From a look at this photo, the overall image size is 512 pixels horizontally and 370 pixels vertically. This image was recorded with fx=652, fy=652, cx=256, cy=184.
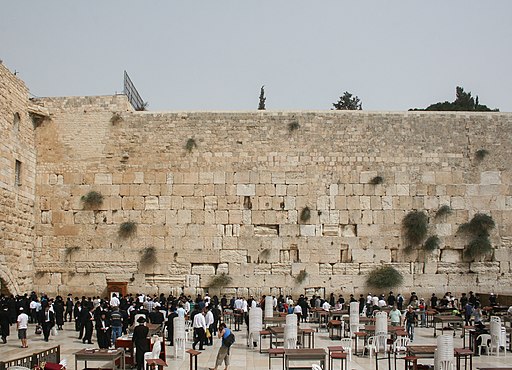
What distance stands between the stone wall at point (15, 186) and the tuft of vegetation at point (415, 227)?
11198 mm

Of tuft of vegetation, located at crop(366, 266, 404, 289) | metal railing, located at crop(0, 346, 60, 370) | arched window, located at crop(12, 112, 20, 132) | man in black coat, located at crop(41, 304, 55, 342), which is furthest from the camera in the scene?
tuft of vegetation, located at crop(366, 266, 404, 289)

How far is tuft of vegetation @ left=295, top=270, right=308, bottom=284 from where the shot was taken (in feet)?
63.3

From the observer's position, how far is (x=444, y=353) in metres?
9.13

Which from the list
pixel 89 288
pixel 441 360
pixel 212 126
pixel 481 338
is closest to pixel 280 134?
pixel 212 126

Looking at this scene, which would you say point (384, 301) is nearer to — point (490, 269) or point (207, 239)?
point (490, 269)

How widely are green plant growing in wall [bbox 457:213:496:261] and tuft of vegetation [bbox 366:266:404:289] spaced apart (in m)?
2.23

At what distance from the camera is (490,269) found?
19.6m

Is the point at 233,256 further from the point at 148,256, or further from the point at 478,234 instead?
the point at 478,234

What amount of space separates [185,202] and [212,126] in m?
2.49

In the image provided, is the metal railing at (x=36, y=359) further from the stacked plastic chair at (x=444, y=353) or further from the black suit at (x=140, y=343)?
the stacked plastic chair at (x=444, y=353)

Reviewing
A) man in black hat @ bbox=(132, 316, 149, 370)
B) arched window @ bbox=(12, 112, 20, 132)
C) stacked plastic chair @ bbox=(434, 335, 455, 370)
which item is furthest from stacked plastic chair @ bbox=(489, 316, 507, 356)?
arched window @ bbox=(12, 112, 20, 132)

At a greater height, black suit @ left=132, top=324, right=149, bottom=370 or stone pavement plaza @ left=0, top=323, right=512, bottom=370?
black suit @ left=132, top=324, right=149, bottom=370

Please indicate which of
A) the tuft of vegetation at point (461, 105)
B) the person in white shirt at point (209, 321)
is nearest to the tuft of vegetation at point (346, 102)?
the tuft of vegetation at point (461, 105)

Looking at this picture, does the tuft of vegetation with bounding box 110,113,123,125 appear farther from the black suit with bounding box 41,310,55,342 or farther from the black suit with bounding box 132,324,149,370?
the black suit with bounding box 132,324,149,370
